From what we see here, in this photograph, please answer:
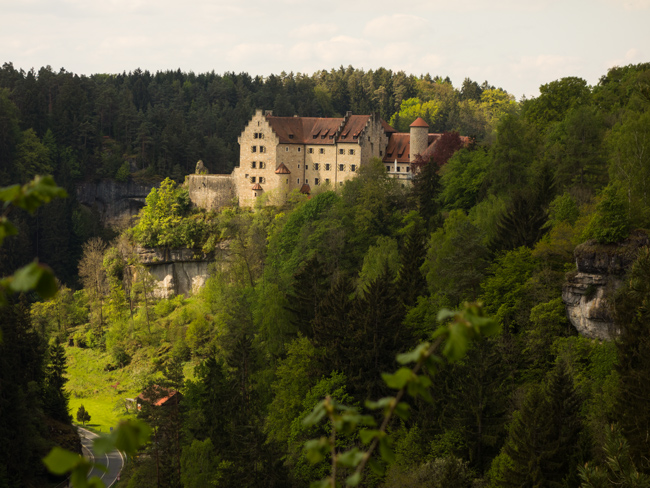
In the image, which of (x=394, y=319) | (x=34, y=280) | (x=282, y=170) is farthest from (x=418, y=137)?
(x=34, y=280)

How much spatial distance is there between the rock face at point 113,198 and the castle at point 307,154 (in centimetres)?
3072

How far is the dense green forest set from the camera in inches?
1109

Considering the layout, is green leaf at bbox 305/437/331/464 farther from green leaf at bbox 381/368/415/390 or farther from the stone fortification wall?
the stone fortification wall

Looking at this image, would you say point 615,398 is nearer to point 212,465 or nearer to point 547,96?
point 212,465

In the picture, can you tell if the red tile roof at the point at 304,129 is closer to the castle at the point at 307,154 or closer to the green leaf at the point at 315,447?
the castle at the point at 307,154

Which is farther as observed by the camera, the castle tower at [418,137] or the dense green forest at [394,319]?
the castle tower at [418,137]

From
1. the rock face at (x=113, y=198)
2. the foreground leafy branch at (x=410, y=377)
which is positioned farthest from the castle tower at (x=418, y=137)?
the foreground leafy branch at (x=410, y=377)

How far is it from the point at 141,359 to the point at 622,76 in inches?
1925

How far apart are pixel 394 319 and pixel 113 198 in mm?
71246

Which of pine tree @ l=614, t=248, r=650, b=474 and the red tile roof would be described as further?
the red tile roof

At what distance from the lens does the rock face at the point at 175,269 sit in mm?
75688

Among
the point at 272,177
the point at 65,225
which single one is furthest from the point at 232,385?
the point at 65,225

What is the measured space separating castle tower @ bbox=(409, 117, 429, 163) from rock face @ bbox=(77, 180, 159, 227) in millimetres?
43305

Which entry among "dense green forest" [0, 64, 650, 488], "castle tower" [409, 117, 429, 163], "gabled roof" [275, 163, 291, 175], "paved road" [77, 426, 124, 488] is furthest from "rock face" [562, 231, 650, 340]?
"gabled roof" [275, 163, 291, 175]
